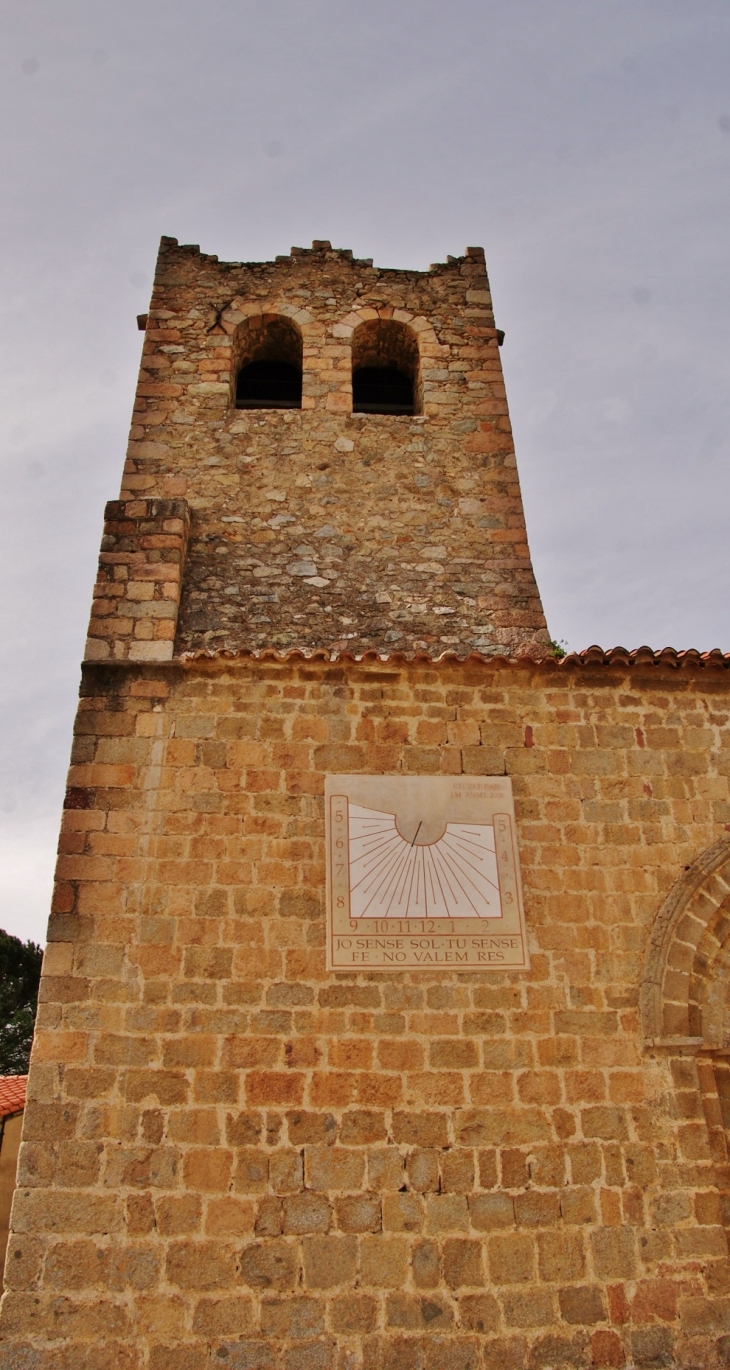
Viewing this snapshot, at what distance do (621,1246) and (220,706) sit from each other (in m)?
3.70

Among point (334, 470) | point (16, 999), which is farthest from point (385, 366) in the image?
point (16, 999)

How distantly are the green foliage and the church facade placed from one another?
712 inches

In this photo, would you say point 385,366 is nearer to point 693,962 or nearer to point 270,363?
point 270,363

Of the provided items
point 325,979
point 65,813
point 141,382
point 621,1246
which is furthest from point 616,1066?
point 141,382

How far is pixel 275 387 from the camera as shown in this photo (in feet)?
30.8

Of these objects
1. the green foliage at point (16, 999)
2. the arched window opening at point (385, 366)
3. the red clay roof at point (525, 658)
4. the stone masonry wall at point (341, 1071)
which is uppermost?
the arched window opening at point (385, 366)

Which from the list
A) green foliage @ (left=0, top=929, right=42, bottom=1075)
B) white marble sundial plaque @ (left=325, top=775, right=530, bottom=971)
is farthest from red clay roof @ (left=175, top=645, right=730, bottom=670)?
green foliage @ (left=0, top=929, right=42, bottom=1075)

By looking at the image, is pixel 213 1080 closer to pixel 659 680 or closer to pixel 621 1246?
pixel 621 1246

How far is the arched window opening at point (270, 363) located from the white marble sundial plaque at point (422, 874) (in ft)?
15.9

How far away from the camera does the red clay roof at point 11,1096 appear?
29.9 ft

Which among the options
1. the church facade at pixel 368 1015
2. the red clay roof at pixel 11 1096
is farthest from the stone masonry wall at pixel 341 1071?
the red clay roof at pixel 11 1096

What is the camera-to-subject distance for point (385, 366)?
31.4ft

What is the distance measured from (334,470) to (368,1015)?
15.8 feet

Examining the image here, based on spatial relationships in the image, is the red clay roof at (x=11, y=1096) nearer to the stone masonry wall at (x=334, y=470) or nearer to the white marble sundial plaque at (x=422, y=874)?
the white marble sundial plaque at (x=422, y=874)
